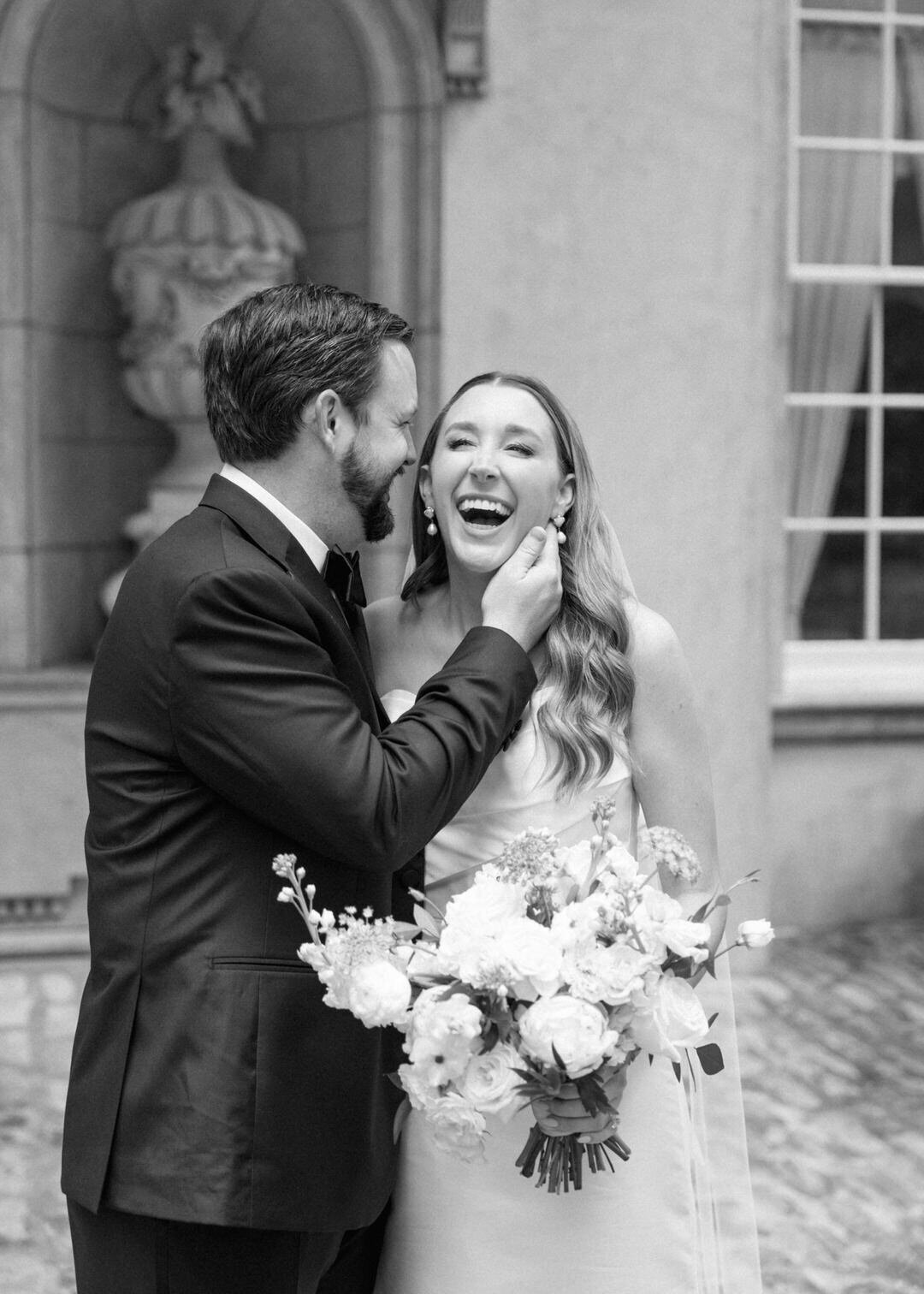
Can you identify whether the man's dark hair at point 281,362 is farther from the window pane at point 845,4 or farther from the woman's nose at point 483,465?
the window pane at point 845,4

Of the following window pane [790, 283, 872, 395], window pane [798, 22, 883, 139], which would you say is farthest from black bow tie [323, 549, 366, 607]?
window pane [798, 22, 883, 139]

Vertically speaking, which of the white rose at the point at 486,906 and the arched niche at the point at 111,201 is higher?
the arched niche at the point at 111,201

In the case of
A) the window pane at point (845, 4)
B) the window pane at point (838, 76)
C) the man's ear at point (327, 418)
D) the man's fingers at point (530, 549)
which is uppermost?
the window pane at point (845, 4)

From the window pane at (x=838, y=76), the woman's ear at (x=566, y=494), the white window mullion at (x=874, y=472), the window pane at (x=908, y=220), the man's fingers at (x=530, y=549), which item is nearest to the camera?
the man's fingers at (x=530, y=549)

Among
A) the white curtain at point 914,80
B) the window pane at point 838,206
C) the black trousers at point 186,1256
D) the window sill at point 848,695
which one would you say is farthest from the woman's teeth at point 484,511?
the white curtain at point 914,80

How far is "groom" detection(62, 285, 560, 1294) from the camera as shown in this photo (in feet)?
6.28

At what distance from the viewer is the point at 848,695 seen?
21.6 ft

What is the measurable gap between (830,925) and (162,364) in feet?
11.4

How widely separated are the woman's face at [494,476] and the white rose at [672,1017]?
82 cm

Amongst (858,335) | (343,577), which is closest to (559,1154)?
(343,577)

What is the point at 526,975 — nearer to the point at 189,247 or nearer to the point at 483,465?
the point at 483,465

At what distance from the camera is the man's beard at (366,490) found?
2121 millimetres

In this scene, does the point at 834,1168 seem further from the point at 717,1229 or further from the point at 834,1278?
the point at 717,1229

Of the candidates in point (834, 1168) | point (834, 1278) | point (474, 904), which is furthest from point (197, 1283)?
point (834, 1168)
